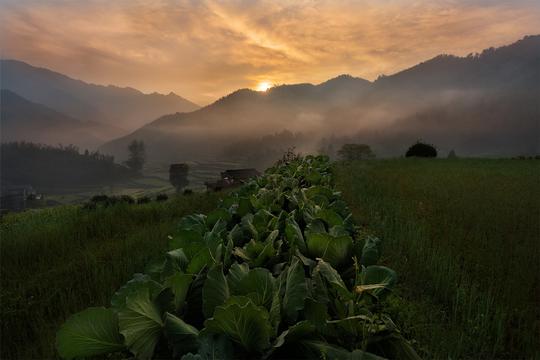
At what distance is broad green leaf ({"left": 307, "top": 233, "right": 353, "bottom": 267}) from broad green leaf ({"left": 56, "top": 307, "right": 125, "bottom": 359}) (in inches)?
54.8

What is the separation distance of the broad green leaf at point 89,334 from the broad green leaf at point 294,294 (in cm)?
80

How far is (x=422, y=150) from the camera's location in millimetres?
44062

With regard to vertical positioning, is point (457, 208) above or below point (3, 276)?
above

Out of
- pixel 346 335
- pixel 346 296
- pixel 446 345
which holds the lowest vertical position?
pixel 446 345

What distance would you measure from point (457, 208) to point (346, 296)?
368 inches

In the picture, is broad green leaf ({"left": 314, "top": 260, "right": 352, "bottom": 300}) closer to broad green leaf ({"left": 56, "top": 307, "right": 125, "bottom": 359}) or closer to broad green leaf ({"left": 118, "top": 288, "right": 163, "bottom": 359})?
broad green leaf ({"left": 118, "top": 288, "right": 163, "bottom": 359})

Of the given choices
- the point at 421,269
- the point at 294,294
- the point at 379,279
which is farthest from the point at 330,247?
the point at 421,269

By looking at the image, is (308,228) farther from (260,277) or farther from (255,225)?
(260,277)

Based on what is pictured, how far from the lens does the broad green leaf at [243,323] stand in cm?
131

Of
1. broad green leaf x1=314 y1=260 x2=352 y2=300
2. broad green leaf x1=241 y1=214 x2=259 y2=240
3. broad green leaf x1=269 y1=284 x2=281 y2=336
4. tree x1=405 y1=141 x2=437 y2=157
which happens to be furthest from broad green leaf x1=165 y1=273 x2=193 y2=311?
tree x1=405 y1=141 x2=437 y2=157

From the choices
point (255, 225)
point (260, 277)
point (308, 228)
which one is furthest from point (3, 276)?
point (260, 277)

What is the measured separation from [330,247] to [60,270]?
6.62m

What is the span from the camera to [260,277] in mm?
1669

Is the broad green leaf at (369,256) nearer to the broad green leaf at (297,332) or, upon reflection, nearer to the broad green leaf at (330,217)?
the broad green leaf at (330,217)
